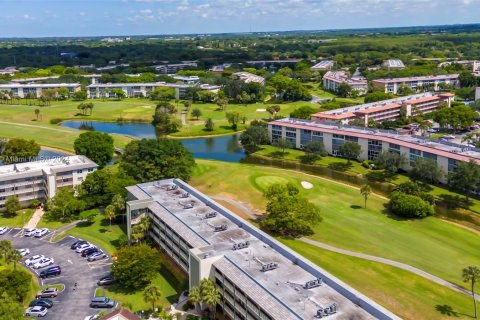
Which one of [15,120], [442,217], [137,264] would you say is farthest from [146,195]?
[15,120]

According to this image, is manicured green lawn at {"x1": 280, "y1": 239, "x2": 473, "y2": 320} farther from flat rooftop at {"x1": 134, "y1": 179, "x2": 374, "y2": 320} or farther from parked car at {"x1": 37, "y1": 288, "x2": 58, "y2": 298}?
parked car at {"x1": 37, "y1": 288, "x2": 58, "y2": 298}

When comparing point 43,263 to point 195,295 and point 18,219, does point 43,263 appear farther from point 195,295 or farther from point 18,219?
point 195,295

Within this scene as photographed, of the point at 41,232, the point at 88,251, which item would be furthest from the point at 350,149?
the point at 41,232

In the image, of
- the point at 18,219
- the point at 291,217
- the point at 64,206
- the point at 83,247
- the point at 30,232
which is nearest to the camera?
the point at 83,247

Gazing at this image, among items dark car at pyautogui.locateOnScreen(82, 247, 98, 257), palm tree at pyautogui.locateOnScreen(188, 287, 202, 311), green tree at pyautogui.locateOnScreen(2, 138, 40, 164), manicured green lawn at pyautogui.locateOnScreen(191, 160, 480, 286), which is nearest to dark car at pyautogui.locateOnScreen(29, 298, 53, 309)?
dark car at pyautogui.locateOnScreen(82, 247, 98, 257)

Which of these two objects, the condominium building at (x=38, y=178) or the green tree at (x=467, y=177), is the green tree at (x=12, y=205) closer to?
the condominium building at (x=38, y=178)
